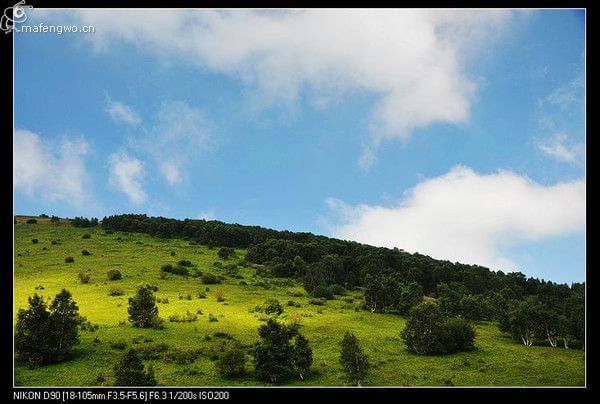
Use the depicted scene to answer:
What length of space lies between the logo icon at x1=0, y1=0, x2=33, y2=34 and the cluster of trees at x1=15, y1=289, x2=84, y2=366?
26000 millimetres

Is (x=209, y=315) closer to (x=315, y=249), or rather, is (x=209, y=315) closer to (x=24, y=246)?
(x=315, y=249)

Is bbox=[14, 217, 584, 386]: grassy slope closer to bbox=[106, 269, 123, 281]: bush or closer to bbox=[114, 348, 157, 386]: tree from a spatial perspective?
bbox=[106, 269, 123, 281]: bush

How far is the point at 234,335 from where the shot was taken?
5625 cm

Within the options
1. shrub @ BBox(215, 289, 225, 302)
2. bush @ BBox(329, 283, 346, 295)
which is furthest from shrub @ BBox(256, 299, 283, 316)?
bush @ BBox(329, 283, 346, 295)

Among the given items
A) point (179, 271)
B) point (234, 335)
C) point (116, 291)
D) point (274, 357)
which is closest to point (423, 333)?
point (274, 357)

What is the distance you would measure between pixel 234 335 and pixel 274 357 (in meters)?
14.7

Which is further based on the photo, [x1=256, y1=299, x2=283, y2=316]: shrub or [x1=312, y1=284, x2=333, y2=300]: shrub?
[x1=312, y1=284, x2=333, y2=300]: shrub

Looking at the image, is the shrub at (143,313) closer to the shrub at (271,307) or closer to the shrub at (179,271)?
the shrub at (271,307)

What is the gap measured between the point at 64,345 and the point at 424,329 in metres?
38.0

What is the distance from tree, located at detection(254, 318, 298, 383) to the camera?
42.5 metres

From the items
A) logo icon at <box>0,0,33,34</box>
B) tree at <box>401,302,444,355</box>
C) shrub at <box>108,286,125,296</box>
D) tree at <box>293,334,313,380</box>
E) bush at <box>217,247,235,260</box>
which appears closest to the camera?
logo icon at <box>0,0,33,34</box>
